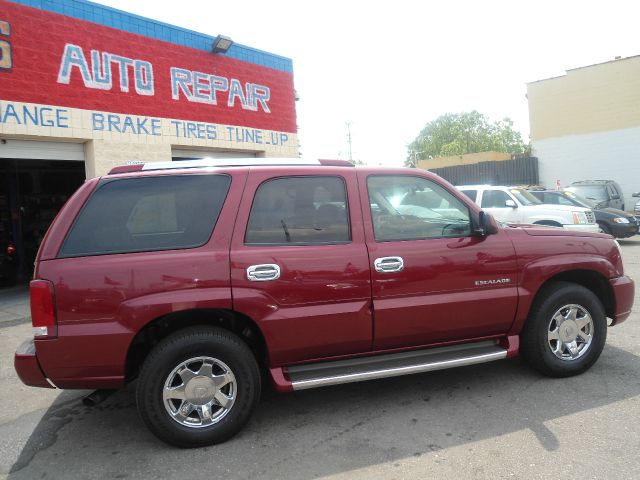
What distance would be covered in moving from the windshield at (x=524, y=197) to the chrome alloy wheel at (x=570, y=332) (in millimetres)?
7579

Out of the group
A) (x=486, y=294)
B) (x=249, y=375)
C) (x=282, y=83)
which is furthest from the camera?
(x=282, y=83)

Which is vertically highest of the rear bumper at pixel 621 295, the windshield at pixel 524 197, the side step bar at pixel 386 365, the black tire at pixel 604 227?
the windshield at pixel 524 197

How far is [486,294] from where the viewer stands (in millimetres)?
3844

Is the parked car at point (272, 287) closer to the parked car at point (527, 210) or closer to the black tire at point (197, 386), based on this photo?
the black tire at point (197, 386)

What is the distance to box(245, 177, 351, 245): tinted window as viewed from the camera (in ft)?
11.5

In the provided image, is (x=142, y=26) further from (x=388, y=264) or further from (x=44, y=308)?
(x=388, y=264)

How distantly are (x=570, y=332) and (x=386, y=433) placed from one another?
1.92 metres

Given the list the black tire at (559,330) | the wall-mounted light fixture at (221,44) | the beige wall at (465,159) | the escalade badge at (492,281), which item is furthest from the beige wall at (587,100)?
the escalade badge at (492,281)

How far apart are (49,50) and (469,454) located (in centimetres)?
919

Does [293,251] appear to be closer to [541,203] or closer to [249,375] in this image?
[249,375]

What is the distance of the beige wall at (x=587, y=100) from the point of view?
22.7m

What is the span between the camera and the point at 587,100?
24109mm

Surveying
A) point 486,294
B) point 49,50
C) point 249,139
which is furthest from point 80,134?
point 486,294

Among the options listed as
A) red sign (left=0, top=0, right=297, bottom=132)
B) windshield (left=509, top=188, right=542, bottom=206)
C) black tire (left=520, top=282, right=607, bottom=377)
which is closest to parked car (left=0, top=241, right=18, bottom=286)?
red sign (left=0, top=0, right=297, bottom=132)
